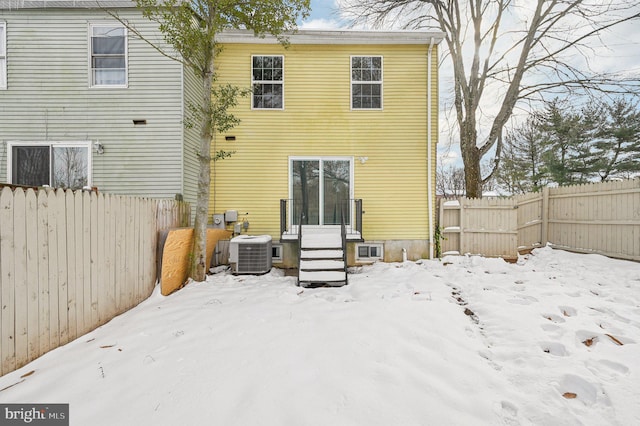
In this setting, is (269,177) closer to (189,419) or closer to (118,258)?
(118,258)

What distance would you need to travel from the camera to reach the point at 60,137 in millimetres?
6191

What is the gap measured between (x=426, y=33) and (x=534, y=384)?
7.66m

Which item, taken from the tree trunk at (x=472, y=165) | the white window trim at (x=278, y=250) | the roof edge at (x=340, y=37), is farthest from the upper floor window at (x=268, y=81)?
the tree trunk at (x=472, y=165)

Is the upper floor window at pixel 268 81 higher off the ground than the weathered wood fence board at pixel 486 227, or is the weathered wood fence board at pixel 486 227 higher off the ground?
the upper floor window at pixel 268 81

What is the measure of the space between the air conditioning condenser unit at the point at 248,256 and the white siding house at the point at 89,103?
1.84m

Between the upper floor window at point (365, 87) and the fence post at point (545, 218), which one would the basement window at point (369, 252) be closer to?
the upper floor window at point (365, 87)

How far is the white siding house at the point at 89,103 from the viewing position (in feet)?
20.0

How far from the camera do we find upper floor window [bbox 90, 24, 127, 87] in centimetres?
622

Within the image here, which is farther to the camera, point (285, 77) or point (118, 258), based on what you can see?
point (285, 77)

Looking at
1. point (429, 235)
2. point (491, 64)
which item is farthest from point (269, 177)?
point (491, 64)

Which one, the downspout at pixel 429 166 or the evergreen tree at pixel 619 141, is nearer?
the downspout at pixel 429 166

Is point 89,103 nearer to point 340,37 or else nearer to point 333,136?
point 333,136

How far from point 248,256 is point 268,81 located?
15.2ft

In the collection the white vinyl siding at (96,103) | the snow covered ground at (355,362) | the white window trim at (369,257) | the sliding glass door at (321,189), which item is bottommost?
the snow covered ground at (355,362)
